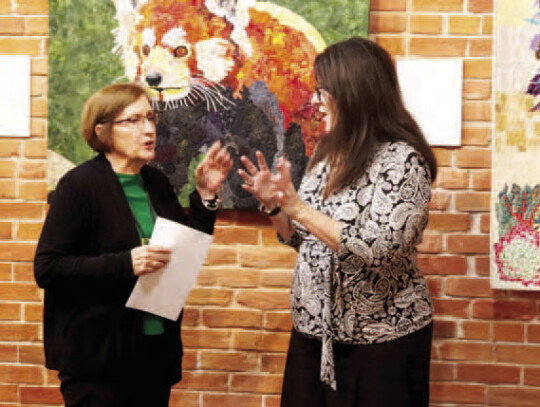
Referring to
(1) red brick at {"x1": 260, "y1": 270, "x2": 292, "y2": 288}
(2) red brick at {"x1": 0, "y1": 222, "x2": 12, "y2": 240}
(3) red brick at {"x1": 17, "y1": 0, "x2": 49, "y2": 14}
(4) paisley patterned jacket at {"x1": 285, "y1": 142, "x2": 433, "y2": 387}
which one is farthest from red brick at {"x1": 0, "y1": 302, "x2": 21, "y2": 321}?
(4) paisley patterned jacket at {"x1": 285, "y1": 142, "x2": 433, "y2": 387}

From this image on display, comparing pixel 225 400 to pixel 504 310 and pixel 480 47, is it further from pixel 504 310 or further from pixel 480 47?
pixel 480 47

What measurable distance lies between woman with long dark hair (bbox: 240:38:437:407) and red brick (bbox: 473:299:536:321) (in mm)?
761

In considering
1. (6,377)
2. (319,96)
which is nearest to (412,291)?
(319,96)

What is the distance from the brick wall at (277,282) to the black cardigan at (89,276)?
701 mm

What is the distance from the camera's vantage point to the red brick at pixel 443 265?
7.12 feet

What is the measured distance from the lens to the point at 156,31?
2170 mm

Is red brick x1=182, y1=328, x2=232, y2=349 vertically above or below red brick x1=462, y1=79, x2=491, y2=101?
below

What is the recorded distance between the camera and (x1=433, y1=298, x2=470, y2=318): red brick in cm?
217

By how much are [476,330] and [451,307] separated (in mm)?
130

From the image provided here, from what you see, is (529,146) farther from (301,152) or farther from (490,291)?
(301,152)

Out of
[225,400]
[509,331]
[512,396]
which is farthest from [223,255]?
[512,396]

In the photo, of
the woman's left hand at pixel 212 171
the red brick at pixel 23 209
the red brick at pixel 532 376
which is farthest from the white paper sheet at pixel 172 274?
the red brick at pixel 532 376

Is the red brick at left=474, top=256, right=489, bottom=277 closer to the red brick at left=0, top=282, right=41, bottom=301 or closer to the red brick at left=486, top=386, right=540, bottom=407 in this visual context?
the red brick at left=486, top=386, right=540, bottom=407

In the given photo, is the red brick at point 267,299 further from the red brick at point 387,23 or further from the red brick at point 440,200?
the red brick at point 387,23
